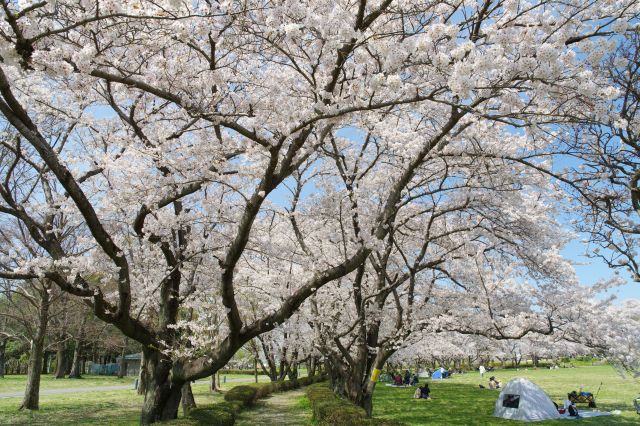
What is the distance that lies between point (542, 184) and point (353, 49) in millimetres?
4917

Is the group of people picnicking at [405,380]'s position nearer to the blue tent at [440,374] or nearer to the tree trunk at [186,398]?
the blue tent at [440,374]

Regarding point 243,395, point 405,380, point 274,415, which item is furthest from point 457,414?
point 405,380

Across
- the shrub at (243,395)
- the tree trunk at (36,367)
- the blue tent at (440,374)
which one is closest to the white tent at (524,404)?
the shrub at (243,395)

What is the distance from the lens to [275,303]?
15289mm

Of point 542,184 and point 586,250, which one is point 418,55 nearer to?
point 586,250

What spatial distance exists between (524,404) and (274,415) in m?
9.01

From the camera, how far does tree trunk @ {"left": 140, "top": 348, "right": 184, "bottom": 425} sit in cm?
873

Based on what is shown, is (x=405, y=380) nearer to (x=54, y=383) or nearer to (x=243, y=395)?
(x=243, y=395)

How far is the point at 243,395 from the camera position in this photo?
1878 centimetres

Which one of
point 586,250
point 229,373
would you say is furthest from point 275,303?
point 229,373

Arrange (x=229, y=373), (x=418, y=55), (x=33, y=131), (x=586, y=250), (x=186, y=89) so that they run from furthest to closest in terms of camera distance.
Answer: (x=229, y=373) < (x=586, y=250) < (x=186, y=89) < (x=33, y=131) < (x=418, y=55)

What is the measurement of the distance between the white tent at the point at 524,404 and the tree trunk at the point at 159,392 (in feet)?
41.9

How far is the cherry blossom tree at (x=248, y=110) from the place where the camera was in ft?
15.9

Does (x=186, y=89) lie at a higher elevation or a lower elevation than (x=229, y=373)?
higher
